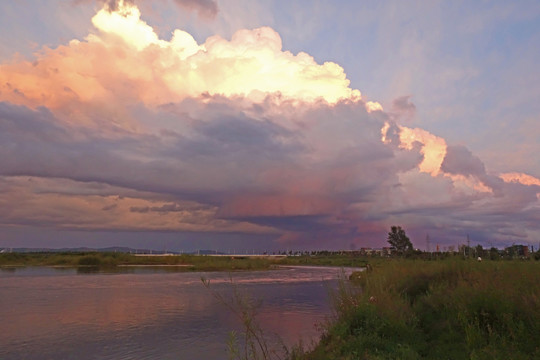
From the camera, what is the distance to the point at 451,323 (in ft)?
42.7

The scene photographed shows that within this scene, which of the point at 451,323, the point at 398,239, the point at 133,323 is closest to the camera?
the point at 451,323

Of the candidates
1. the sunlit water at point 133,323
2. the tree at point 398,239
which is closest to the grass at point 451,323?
the sunlit water at point 133,323

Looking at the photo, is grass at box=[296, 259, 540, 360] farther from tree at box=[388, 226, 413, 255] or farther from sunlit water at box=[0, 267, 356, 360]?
tree at box=[388, 226, 413, 255]

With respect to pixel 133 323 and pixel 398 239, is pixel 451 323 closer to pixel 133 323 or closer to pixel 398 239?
pixel 133 323

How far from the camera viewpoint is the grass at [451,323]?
10469 mm

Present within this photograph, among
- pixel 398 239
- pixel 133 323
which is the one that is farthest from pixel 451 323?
pixel 398 239

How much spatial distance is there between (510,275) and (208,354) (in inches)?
452

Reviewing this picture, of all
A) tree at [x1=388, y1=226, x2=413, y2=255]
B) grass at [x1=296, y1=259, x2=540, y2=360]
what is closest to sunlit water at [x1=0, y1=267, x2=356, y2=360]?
grass at [x1=296, y1=259, x2=540, y2=360]

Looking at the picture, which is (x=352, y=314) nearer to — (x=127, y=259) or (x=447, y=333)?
(x=447, y=333)

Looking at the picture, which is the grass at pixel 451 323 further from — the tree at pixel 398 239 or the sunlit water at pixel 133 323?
the tree at pixel 398 239

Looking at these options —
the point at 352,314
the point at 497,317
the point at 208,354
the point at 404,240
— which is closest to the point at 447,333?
the point at 497,317

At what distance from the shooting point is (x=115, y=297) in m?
31.4

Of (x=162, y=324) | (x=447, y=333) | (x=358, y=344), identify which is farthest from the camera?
(x=162, y=324)

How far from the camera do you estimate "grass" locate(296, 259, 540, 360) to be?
34.3 feet
